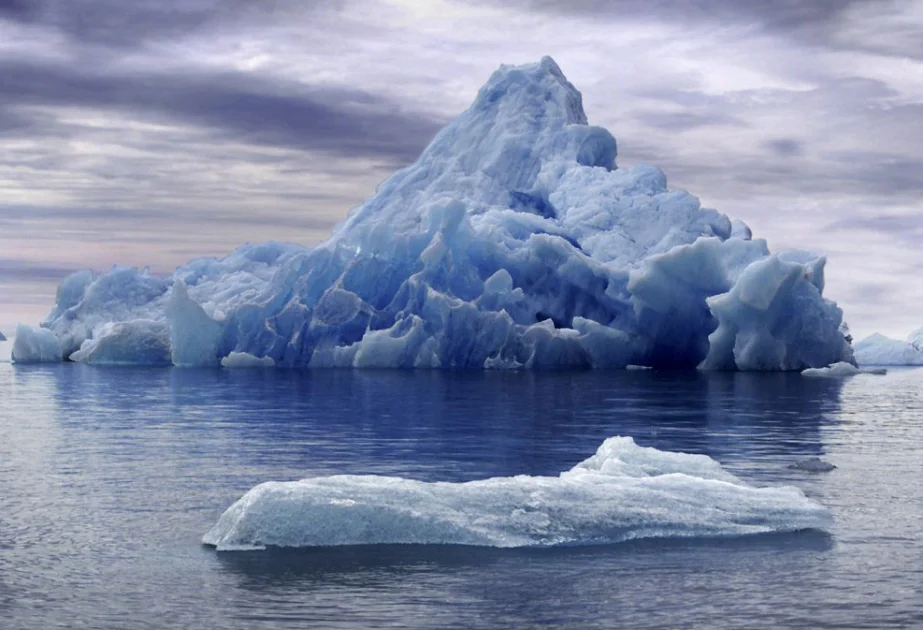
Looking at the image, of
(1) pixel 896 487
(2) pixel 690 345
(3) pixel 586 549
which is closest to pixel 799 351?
(2) pixel 690 345

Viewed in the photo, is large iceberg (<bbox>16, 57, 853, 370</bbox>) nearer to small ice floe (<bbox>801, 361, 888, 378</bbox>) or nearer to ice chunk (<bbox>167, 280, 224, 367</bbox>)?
ice chunk (<bbox>167, 280, 224, 367</bbox>)

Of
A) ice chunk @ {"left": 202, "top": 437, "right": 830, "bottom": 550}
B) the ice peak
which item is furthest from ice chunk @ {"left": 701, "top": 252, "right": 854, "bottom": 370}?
ice chunk @ {"left": 202, "top": 437, "right": 830, "bottom": 550}

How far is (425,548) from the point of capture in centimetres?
990

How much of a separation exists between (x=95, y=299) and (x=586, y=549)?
54610 mm

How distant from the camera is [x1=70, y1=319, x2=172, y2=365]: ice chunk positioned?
2215 inches

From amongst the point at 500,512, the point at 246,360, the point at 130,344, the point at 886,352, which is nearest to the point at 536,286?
the point at 246,360

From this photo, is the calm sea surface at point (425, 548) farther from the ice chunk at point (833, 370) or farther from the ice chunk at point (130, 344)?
the ice chunk at point (130, 344)

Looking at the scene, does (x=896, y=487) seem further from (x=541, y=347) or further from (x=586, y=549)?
(x=541, y=347)

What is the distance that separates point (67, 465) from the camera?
16484mm

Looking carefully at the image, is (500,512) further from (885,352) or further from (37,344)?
(885,352)

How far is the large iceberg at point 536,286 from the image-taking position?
4400cm

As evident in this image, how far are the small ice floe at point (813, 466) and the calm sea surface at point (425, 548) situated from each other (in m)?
0.17

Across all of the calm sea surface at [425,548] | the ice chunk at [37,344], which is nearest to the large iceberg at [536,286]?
the ice chunk at [37,344]

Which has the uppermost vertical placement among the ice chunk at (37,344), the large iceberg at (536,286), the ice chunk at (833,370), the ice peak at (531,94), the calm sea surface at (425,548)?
the ice peak at (531,94)
